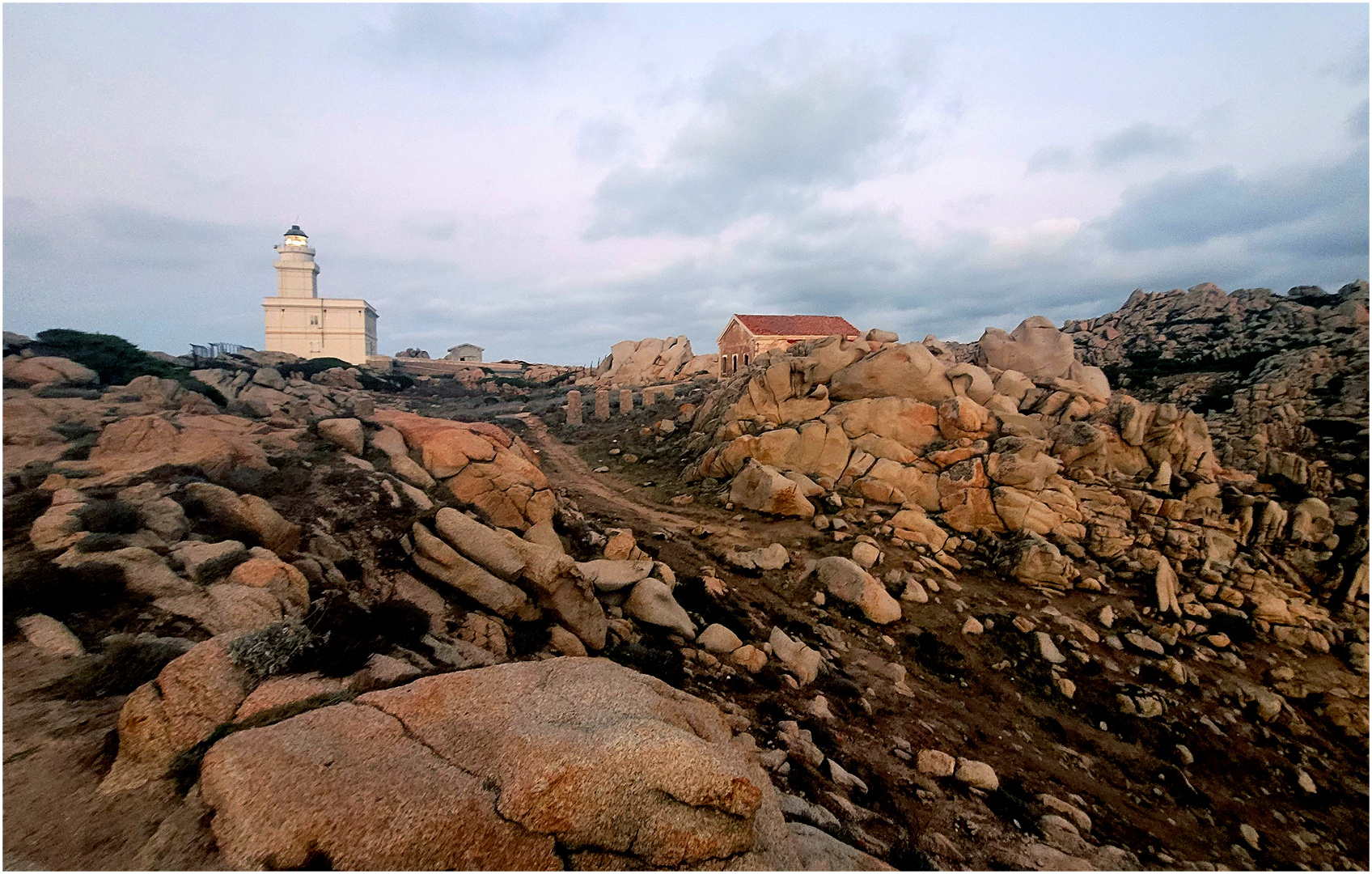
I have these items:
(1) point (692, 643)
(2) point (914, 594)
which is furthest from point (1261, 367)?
(1) point (692, 643)

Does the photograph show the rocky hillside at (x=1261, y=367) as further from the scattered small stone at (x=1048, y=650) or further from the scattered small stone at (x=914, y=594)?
the scattered small stone at (x=914, y=594)

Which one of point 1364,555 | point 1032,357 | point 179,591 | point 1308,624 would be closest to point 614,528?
point 179,591

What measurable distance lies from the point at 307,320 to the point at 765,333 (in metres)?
58.1

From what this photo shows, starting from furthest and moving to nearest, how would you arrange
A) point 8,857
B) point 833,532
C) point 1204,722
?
1. point 833,532
2. point 1204,722
3. point 8,857

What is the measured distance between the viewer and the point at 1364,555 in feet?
51.1

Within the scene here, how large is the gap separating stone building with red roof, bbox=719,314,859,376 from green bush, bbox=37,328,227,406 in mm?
37659

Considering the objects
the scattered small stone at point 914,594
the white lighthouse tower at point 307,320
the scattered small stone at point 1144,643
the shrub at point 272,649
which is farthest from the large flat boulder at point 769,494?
the white lighthouse tower at point 307,320

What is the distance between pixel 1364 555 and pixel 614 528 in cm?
2287

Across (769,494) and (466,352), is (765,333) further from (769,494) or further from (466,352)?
(466,352)

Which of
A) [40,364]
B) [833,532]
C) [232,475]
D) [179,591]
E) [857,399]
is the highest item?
[40,364]

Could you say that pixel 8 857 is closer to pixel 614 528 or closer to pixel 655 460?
pixel 614 528

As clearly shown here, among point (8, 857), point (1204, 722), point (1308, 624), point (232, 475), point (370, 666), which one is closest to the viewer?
point (8, 857)

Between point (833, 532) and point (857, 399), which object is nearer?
point (833, 532)

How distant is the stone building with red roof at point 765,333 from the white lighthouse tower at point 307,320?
47298mm
